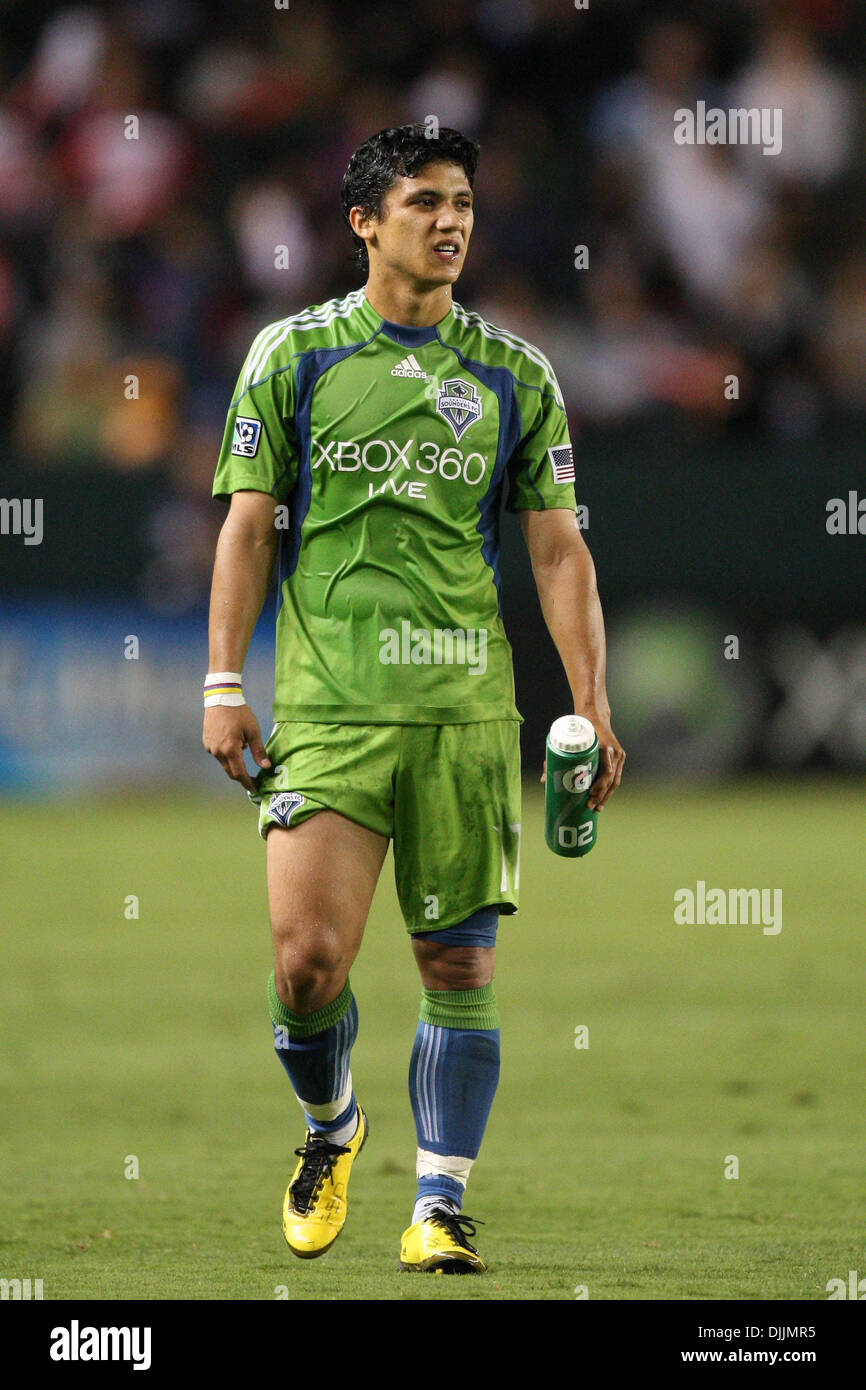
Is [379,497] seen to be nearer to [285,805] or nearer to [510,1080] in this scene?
[285,805]

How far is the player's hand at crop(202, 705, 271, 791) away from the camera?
15.4 ft

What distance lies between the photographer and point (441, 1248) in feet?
15.3

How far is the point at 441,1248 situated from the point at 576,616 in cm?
144

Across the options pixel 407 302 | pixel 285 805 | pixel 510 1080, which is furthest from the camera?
pixel 510 1080

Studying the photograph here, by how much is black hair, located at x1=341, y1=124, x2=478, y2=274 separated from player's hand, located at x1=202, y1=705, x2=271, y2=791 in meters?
1.18

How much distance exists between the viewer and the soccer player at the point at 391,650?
15.6 feet

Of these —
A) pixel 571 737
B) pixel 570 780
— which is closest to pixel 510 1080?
pixel 570 780

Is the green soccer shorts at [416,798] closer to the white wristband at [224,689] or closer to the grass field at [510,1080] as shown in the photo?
the white wristband at [224,689]

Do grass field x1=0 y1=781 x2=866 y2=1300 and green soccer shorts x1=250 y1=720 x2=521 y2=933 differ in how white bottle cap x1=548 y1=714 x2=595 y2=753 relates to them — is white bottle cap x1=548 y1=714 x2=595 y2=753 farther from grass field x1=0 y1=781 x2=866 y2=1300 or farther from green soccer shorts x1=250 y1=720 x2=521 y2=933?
grass field x1=0 y1=781 x2=866 y2=1300

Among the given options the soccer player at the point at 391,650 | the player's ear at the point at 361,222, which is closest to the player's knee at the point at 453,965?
the soccer player at the point at 391,650

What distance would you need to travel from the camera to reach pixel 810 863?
11906 millimetres

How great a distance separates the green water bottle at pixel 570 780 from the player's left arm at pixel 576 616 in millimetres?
50

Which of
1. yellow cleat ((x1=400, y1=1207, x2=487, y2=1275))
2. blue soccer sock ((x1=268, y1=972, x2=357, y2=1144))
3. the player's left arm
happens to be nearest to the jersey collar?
the player's left arm
